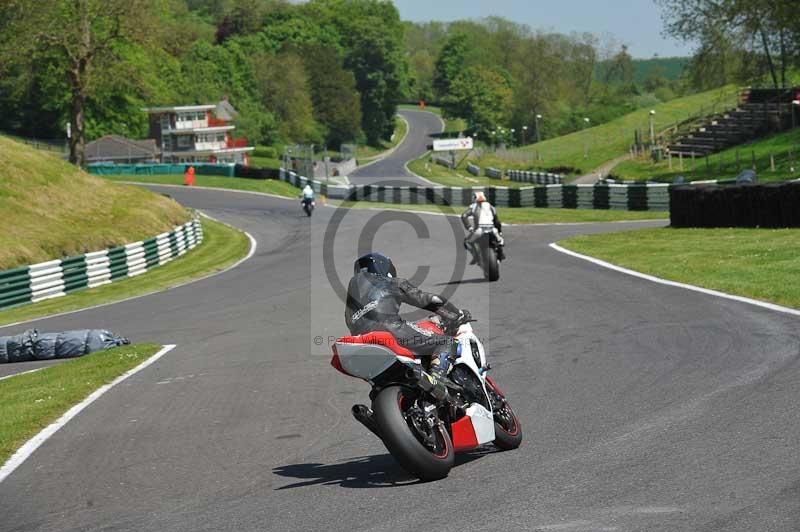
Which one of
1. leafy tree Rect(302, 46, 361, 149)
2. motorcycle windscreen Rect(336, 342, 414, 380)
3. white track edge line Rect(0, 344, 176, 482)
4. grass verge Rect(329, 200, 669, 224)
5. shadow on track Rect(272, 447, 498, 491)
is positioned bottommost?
white track edge line Rect(0, 344, 176, 482)

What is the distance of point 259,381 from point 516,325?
4428mm

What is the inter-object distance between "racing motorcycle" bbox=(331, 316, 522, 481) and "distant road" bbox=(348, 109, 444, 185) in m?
84.8

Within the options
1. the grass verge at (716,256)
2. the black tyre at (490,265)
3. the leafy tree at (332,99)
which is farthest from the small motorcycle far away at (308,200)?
the leafy tree at (332,99)

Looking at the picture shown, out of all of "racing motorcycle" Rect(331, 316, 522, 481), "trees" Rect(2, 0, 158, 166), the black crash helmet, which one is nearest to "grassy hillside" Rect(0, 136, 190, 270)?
"trees" Rect(2, 0, 158, 166)

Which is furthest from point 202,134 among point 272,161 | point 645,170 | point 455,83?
point 645,170

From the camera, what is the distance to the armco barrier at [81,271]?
27781 millimetres

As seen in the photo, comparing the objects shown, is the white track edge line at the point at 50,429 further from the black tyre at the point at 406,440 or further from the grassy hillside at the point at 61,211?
the grassy hillside at the point at 61,211

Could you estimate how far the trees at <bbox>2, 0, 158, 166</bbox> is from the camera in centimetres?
6462

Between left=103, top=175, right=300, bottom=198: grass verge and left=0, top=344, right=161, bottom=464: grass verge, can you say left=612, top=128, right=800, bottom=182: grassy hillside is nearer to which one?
left=103, top=175, right=300, bottom=198: grass verge

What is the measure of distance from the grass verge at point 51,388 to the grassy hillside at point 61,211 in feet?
65.2

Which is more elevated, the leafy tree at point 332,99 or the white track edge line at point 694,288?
the leafy tree at point 332,99

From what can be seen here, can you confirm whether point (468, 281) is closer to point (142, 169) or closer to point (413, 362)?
point (413, 362)

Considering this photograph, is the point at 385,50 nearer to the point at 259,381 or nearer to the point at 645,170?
the point at 645,170

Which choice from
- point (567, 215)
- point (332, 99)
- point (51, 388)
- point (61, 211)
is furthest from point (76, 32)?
point (332, 99)
